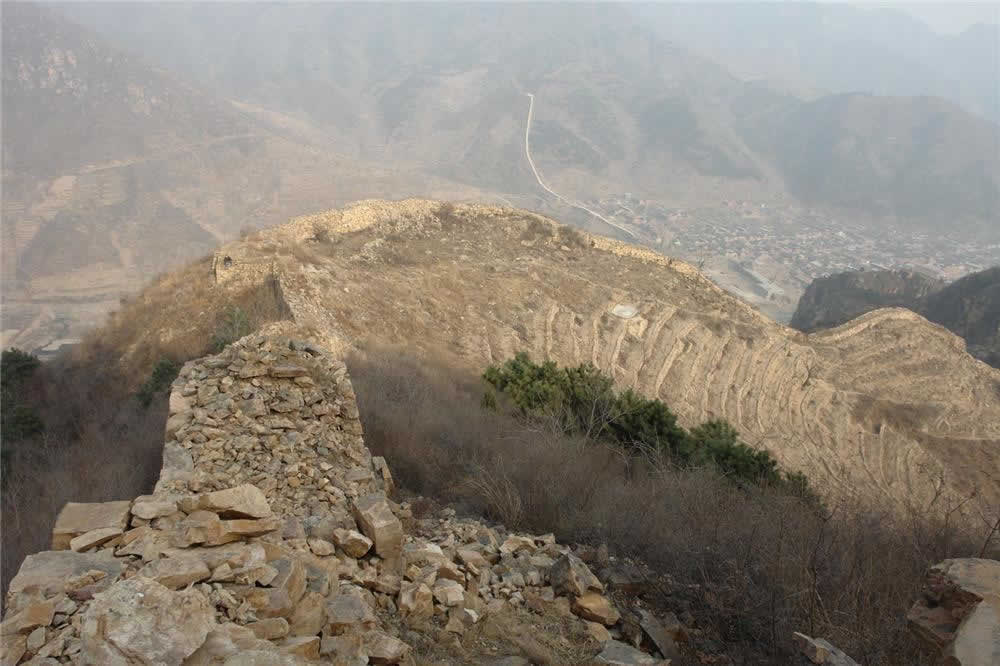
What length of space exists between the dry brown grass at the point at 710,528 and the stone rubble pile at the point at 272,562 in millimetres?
486

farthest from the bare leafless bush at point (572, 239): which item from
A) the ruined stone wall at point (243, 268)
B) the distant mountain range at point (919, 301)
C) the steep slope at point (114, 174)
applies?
the steep slope at point (114, 174)

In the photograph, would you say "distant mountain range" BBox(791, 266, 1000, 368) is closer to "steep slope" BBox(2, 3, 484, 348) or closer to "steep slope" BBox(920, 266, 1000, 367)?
"steep slope" BBox(920, 266, 1000, 367)

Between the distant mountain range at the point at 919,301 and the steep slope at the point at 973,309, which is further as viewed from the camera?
the distant mountain range at the point at 919,301

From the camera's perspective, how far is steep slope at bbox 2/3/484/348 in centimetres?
4759

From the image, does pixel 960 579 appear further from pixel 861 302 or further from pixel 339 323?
pixel 861 302

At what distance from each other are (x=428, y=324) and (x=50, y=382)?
9.01 m

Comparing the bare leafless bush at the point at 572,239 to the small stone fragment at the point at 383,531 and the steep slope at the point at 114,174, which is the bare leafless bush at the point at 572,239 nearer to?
the small stone fragment at the point at 383,531

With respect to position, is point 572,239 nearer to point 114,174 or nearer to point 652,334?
point 652,334

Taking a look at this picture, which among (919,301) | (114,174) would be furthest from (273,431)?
(114,174)

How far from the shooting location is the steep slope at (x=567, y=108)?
93.8m

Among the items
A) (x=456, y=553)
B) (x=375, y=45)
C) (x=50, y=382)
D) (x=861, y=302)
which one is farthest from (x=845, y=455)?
(x=375, y=45)

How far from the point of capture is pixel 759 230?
8019cm

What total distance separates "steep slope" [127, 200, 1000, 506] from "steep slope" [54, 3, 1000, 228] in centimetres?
5957

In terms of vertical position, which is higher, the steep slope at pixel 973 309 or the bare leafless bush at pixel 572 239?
the bare leafless bush at pixel 572 239
